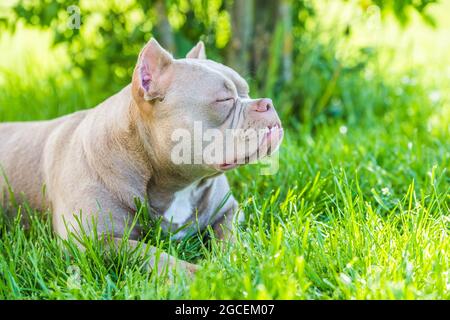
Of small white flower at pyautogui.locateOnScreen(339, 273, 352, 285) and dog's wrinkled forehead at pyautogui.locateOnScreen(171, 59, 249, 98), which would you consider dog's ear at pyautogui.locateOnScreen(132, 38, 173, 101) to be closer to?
dog's wrinkled forehead at pyautogui.locateOnScreen(171, 59, 249, 98)

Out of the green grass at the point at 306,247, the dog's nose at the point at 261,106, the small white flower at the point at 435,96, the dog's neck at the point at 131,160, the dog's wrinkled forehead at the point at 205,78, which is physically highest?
the dog's wrinkled forehead at the point at 205,78

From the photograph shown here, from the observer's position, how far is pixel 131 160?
9.28 ft

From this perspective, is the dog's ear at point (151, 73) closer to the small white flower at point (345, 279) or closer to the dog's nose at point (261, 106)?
the dog's nose at point (261, 106)

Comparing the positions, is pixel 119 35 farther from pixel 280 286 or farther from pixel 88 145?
pixel 280 286

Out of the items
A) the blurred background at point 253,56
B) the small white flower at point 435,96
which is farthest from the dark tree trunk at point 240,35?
the small white flower at point 435,96

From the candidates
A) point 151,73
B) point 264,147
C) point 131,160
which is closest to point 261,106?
point 264,147

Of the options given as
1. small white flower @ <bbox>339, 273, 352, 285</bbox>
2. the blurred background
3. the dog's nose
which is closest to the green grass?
small white flower @ <bbox>339, 273, 352, 285</bbox>

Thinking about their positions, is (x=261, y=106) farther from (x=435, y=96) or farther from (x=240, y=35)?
(x=435, y=96)

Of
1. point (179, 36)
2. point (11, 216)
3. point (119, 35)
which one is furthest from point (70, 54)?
point (11, 216)

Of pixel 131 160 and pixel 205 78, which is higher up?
pixel 205 78

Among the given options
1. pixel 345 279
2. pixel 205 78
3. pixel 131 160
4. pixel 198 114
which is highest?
pixel 205 78

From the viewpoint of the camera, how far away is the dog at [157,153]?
270cm

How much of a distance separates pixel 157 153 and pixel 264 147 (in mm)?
418

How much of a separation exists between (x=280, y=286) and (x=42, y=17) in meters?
2.68
